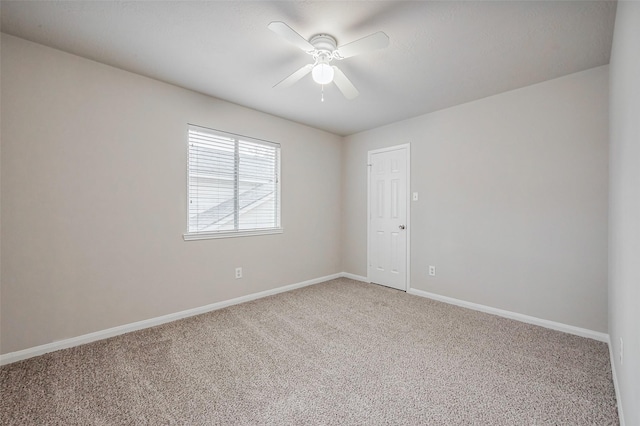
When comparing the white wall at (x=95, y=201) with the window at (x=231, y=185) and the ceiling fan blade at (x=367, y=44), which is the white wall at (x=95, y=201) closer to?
the window at (x=231, y=185)

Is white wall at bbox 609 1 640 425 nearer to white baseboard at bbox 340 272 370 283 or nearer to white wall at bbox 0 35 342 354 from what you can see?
white baseboard at bbox 340 272 370 283

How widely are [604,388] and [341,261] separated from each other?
3.38 meters

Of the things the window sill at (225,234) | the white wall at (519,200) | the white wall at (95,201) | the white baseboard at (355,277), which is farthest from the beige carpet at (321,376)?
the white baseboard at (355,277)

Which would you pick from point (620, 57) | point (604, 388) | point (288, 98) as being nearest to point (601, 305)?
point (604, 388)

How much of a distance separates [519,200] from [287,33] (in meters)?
2.80

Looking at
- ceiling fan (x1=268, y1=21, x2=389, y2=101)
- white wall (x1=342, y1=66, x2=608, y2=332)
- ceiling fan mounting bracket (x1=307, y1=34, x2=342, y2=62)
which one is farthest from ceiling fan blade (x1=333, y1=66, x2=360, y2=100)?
white wall (x1=342, y1=66, x2=608, y2=332)

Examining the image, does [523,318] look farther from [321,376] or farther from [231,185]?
[231,185]

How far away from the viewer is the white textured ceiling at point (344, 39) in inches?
70.1

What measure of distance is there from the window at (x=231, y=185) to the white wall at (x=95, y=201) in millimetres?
121

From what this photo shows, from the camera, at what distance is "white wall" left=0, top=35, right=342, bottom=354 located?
2125mm

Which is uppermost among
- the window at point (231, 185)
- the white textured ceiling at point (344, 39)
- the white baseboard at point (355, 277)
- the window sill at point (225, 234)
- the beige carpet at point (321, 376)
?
the white textured ceiling at point (344, 39)

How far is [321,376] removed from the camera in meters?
1.96

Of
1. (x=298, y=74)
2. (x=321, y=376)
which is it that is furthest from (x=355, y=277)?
(x=298, y=74)

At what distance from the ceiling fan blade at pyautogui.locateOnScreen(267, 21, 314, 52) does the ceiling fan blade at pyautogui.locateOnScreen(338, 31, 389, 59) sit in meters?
0.26
